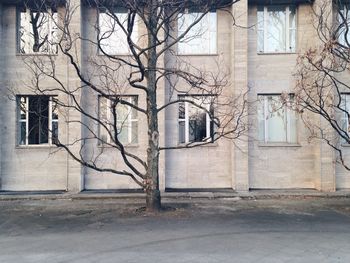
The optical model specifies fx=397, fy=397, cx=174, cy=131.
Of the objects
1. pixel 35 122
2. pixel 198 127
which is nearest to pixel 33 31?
pixel 35 122

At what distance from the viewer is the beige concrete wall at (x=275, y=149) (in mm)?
15555

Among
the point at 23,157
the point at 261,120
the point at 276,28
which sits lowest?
the point at 23,157

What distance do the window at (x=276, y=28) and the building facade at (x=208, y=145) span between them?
24 centimetres

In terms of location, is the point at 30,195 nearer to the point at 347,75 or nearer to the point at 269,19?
the point at 269,19

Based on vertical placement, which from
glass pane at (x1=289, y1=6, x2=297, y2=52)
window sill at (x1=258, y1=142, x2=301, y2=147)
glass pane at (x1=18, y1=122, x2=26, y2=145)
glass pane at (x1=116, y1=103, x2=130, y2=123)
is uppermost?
glass pane at (x1=289, y1=6, x2=297, y2=52)

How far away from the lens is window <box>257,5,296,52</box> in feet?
52.5

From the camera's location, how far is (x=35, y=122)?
623 inches

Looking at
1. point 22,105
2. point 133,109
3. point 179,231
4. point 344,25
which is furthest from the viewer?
point 133,109

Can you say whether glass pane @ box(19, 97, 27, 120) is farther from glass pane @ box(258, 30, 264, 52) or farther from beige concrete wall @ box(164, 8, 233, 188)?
glass pane @ box(258, 30, 264, 52)

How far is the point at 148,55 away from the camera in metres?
11.1

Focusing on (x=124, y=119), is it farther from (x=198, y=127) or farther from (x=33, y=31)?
(x=33, y=31)

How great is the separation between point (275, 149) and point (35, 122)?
956cm

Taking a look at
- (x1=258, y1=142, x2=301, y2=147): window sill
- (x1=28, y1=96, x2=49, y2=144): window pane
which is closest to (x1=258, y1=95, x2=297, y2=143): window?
(x1=258, y1=142, x2=301, y2=147): window sill

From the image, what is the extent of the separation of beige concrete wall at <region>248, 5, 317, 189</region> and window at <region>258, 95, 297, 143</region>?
0.29 meters
